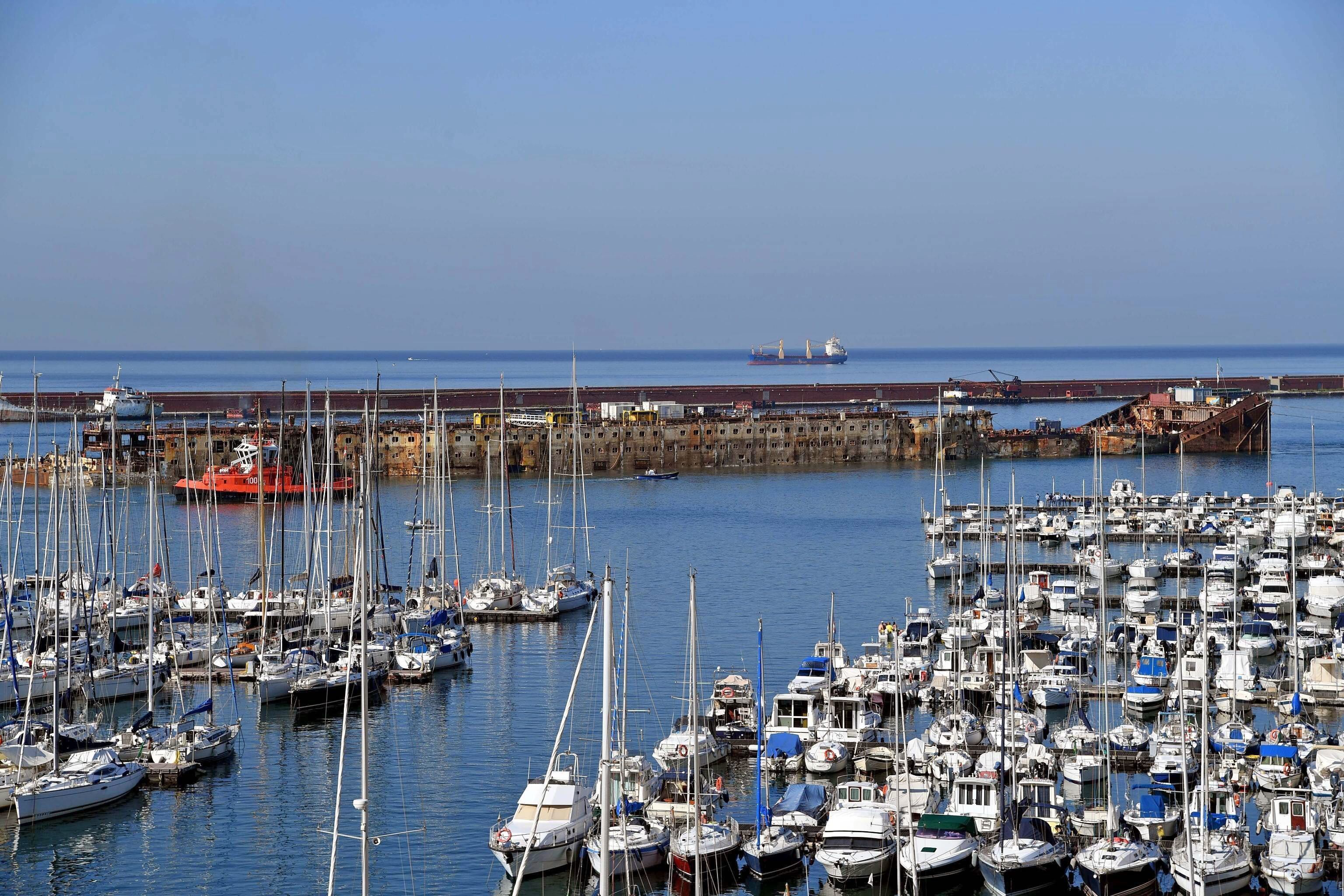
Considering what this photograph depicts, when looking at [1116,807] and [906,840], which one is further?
[1116,807]

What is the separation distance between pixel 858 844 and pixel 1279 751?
7372 millimetres

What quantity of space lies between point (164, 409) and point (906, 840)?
10249cm

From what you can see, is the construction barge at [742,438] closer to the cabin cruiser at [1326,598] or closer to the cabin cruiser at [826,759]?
the cabin cruiser at [1326,598]

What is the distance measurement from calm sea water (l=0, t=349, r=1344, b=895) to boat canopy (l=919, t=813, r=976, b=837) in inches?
63.5

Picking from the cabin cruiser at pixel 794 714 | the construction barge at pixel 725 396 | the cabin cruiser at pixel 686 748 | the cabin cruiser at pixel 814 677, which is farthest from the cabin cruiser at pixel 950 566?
the construction barge at pixel 725 396

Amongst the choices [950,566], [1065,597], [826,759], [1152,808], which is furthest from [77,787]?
Result: [950,566]

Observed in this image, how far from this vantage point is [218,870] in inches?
845

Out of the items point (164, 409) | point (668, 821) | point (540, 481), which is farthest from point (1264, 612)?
point (164, 409)

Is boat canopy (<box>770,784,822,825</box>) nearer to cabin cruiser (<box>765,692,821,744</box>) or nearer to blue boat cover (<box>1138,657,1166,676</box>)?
cabin cruiser (<box>765,692,821,744</box>)

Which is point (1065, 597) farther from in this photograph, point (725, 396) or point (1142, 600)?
point (725, 396)

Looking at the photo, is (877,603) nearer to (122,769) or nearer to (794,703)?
(794,703)

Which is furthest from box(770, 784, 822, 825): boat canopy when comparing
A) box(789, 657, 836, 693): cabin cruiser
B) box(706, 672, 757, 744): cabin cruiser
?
box(789, 657, 836, 693): cabin cruiser

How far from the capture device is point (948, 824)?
20.5 m

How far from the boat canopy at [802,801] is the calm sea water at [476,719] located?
1.10 metres
